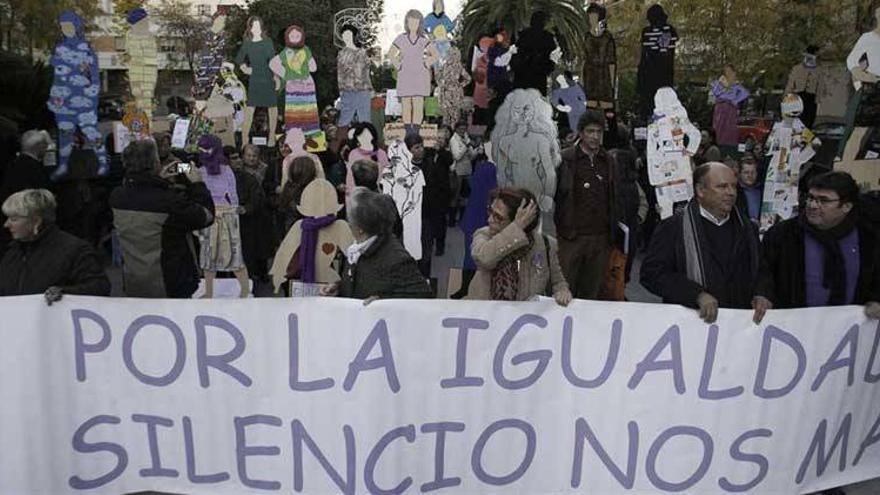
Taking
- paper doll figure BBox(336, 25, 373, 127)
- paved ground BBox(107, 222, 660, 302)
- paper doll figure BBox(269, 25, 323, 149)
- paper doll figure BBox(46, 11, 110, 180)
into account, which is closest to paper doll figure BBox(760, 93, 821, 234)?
paved ground BBox(107, 222, 660, 302)

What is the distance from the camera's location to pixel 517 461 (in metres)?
4.14

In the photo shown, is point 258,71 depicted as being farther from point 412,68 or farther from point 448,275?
point 448,275

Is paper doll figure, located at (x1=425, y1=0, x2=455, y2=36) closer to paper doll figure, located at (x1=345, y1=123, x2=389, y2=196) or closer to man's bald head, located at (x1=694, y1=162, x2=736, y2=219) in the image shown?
paper doll figure, located at (x1=345, y1=123, x2=389, y2=196)

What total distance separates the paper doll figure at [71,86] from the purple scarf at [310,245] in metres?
→ 4.88

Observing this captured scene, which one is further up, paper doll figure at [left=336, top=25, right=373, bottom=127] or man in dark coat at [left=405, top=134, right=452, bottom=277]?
paper doll figure at [left=336, top=25, right=373, bottom=127]

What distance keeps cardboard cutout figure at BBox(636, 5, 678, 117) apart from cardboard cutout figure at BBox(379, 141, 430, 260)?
254cm

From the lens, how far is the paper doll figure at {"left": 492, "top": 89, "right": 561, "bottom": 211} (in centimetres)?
707

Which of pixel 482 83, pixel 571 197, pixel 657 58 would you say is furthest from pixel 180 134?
pixel 482 83

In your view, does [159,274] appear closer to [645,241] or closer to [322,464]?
[322,464]

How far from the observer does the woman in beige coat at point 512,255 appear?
15.0 feet

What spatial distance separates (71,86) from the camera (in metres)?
9.25

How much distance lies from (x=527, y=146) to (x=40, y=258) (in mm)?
3965

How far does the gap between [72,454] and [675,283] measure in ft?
9.57

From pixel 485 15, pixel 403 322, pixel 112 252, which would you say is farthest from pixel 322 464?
pixel 485 15
